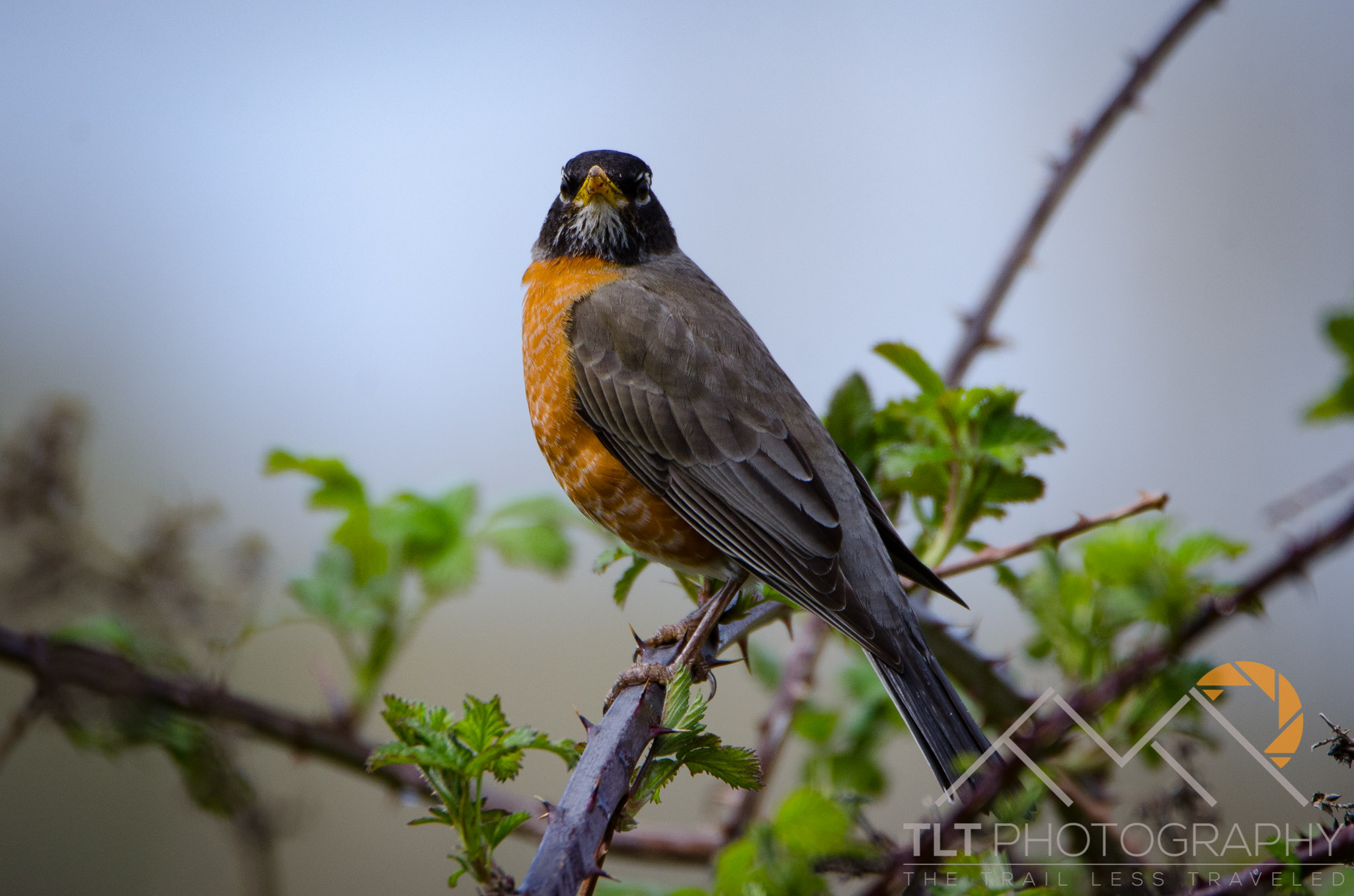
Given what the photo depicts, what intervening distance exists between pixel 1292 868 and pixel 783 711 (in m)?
1.24

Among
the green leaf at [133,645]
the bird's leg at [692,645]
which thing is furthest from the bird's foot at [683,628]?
the green leaf at [133,645]

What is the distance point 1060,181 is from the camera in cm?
245

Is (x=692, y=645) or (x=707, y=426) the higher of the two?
(x=707, y=426)

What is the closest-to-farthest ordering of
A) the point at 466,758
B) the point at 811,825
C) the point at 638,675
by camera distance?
1. the point at 811,825
2. the point at 466,758
3. the point at 638,675

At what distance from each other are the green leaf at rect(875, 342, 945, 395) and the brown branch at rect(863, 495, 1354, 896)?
0.99 meters

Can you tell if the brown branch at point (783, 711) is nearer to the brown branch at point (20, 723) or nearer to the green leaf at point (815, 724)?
the green leaf at point (815, 724)

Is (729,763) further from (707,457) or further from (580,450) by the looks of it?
(580,450)

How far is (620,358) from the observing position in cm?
275

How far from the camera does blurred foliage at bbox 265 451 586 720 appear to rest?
227 cm

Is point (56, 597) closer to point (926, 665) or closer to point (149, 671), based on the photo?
point (149, 671)

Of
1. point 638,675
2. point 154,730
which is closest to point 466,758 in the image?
point 154,730

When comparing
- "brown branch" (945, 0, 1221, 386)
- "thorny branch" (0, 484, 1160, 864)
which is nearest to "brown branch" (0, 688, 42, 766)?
"thorny branch" (0, 484, 1160, 864)

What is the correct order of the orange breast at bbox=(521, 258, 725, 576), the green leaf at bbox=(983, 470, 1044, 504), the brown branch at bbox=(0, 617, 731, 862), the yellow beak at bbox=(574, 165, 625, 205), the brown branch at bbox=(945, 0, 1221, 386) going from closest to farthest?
the brown branch at bbox=(0, 617, 731, 862) → the green leaf at bbox=(983, 470, 1044, 504) → the brown branch at bbox=(945, 0, 1221, 386) → the orange breast at bbox=(521, 258, 725, 576) → the yellow beak at bbox=(574, 165, 625, 205)

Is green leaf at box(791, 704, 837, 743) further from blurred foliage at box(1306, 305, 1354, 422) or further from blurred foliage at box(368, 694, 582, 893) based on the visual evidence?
blurred foliage at box(1306, 305, 1354, 422)
